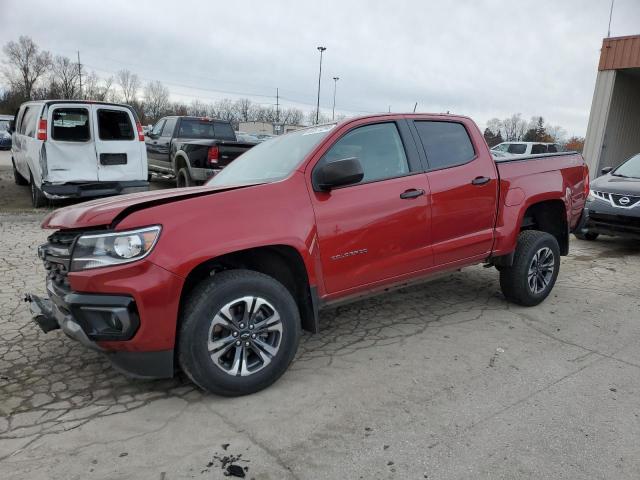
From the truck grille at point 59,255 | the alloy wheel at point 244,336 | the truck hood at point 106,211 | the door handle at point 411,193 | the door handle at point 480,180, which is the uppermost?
the door handle at point 480,180

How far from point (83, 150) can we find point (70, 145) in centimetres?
23

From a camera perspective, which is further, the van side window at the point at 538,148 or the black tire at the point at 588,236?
the van side window at the point at 538,148

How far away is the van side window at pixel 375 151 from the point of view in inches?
143

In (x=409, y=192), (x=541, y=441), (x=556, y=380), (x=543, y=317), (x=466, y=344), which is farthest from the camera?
(x=543, y=317)

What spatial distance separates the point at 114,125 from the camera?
940cm

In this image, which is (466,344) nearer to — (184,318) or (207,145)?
(184,318)

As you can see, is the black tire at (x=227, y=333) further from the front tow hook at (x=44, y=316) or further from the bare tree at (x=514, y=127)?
the bare tree at (x=514, y=127)

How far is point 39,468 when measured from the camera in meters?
2.42

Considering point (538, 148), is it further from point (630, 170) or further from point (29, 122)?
point (29, 122)

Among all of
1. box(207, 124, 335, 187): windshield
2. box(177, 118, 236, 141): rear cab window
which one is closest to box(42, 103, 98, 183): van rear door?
box(177, 118, 236, 141): rear cab window

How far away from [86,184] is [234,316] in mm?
7354

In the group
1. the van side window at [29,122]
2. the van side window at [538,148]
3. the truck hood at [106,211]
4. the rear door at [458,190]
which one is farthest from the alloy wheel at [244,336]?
the van side window at [538,148]

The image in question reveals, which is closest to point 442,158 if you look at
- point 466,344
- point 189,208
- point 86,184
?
point 466,344

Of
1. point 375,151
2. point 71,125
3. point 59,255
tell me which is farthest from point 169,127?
point 59,255
